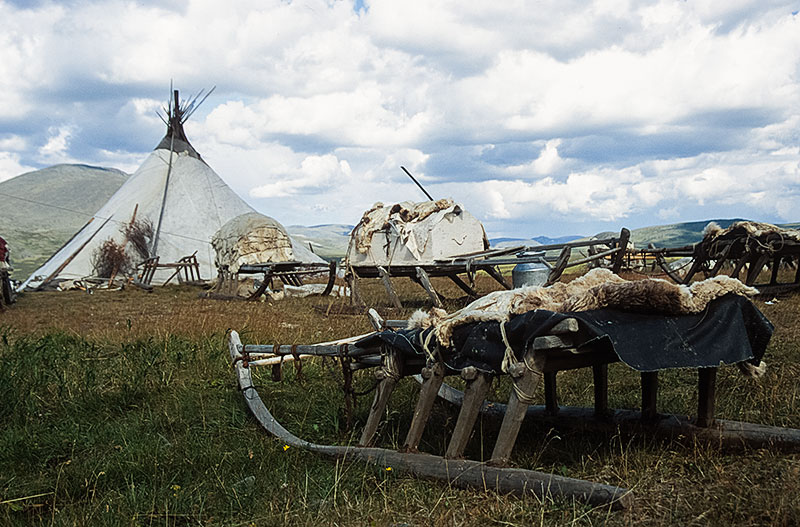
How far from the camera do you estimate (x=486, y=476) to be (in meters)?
3.89

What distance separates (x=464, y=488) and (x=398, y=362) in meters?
1.04

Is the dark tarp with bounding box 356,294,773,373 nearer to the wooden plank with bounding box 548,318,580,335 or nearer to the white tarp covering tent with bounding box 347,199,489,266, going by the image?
the wooden plank with bounding box 548,318,580,335

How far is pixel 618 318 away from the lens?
12.6 ft

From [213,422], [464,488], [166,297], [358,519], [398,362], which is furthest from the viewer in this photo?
[166,297]

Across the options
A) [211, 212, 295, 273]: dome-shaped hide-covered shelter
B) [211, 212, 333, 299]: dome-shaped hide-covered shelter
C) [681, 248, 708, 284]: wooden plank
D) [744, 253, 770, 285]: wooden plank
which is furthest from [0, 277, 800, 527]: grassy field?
[211, 212, 295, 273]: dome-shaped hide-covered shelter

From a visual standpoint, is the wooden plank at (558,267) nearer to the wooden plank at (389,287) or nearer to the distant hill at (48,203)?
the wooden plank at (389,287)

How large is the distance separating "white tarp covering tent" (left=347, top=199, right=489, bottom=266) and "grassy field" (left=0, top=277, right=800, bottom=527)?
5665 mm

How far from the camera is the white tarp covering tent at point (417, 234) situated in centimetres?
1375

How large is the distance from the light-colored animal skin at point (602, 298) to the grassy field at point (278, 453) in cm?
94

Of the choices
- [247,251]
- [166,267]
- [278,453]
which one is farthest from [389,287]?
[166,267]

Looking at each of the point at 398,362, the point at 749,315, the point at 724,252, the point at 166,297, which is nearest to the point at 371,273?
the point at 724,252

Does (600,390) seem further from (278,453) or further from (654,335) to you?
(278,453)

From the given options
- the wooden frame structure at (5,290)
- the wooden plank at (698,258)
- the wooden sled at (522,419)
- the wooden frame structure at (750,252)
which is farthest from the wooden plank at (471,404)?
the wooden frame structure at (5,290)

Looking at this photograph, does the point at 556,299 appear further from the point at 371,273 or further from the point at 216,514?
the point at 371,273
